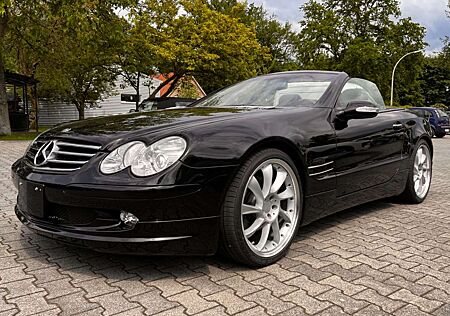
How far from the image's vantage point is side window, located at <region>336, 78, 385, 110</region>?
364 cm

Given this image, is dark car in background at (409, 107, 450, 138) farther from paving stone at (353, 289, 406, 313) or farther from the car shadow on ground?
paving stone at (353, 289, 406, 313)

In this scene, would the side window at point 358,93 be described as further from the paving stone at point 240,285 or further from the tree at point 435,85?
the tree at point 435,85

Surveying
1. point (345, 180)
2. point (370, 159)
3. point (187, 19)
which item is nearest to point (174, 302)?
point (345, 180)

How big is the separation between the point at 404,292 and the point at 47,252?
2.25 m

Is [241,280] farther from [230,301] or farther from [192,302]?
[192,302]

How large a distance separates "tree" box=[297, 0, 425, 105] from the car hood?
3430cm

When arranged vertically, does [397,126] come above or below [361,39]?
below

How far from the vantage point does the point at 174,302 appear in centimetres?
220

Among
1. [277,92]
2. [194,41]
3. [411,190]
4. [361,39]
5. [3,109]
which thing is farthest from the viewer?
[361,39]

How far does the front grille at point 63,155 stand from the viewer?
8.23 feet

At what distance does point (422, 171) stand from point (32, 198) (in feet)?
13.1

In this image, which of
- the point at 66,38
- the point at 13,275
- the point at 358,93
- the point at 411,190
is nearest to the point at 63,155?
the point at 13,275

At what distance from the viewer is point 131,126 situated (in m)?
2.75

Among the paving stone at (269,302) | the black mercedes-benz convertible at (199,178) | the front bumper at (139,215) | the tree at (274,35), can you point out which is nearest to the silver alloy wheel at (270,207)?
the black mercedes-benz convertible at (199,178)
